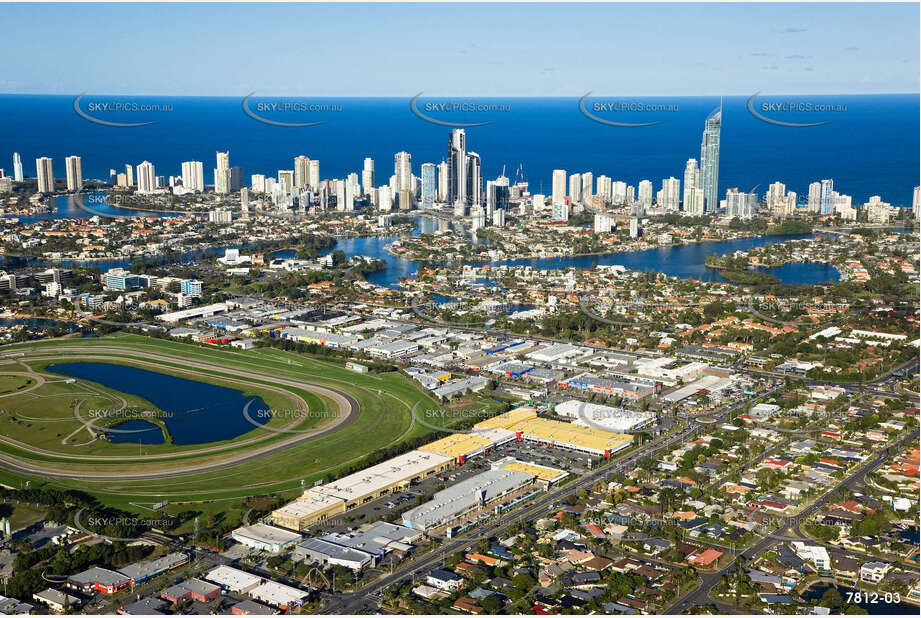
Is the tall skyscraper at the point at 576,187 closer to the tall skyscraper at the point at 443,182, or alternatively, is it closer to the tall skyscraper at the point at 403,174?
the tall skyscraper at the point at 443,182

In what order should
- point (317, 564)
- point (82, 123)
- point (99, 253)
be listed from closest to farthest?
1. point (317, 564)
2. point (99, 253)
3. point (82, 123)

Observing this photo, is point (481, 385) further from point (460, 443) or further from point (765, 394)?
point (765, 394)

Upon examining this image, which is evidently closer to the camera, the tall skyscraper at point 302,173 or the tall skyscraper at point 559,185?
the tall skyscraper at point 559,185

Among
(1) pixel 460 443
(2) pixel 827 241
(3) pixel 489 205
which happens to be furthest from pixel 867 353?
(3) pixel 489 205

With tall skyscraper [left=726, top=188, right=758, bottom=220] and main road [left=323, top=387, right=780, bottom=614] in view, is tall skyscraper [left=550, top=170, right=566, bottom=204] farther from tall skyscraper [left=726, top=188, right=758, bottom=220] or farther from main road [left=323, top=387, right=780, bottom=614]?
main road [left=323, top=387, right=780, bottom=614]

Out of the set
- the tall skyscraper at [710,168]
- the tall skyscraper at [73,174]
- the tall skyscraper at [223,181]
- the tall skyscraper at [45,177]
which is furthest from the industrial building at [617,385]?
the tall skyscraper at [73,174]

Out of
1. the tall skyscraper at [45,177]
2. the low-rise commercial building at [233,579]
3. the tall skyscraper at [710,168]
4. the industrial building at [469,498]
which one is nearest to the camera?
the low-rise commercial building at [233,579]

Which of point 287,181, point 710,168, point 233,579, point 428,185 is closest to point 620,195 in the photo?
point 710,168
